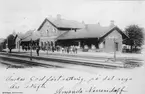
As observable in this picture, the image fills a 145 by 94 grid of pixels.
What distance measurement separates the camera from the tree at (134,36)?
115 inches

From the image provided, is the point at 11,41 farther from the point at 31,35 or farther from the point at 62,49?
the point at 62,49

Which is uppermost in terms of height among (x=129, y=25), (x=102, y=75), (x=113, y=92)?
(x=129, y=25)

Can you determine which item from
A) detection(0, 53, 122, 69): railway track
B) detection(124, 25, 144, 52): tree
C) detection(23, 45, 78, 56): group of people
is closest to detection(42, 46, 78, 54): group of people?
detection(23, 45, 78, 56): group of people

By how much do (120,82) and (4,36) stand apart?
4.49ft

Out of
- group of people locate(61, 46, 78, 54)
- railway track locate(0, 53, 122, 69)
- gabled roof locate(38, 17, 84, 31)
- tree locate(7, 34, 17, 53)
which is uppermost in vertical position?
gabled roof locate(38, 17, 84, 31)

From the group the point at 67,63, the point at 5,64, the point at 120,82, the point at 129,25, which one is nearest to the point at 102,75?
the point at 120,82

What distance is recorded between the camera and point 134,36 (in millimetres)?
2932

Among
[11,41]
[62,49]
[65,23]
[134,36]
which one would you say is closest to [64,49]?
[62,49]

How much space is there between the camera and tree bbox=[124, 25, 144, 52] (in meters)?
2.91

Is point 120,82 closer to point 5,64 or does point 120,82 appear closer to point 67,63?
point 67,63

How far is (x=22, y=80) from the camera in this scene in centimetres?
290

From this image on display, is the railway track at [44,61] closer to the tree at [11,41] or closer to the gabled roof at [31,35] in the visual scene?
the tree at [11,41]

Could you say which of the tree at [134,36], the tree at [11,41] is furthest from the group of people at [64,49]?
the tree at [134,36]

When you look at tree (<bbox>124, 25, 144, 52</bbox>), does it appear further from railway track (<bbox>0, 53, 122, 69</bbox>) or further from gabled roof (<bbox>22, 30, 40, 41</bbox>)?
gabled roof (<bbox>22, 30, 40, 41</bbox>)
